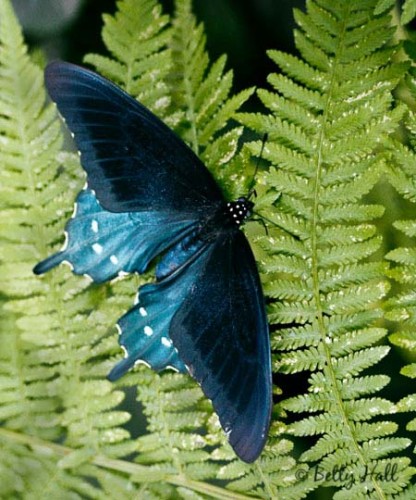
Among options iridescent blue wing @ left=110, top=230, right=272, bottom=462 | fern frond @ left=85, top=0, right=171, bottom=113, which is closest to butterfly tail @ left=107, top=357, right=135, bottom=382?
iridescent blue wing @ left=110, top=230, right=272, bottom=462

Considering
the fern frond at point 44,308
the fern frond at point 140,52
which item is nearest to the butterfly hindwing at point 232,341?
the fern frond at point 44,308

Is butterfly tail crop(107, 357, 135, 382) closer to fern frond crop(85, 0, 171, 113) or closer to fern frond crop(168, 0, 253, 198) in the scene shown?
fern frond crop(168, 0, 253, 198)

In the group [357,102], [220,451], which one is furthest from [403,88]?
[220,451]

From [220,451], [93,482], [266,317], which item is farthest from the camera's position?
[93,482]

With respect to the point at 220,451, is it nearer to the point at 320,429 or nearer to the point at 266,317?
the point at 320,429

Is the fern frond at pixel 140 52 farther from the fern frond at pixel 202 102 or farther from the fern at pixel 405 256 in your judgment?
the fern at pixel 405 256

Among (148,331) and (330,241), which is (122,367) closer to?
(148,331)

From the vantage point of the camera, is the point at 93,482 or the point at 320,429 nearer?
the point at 320,429
